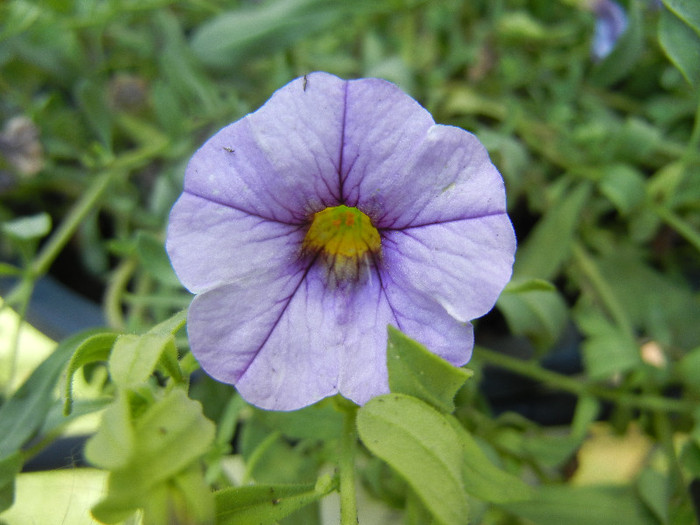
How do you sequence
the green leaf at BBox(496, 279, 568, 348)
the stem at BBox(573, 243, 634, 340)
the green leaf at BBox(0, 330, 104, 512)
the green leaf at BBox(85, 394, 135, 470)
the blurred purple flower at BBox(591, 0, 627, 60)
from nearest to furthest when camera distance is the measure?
the green leaf at BBox(85, 394, 135, 470), the green leaf at BBox(0, 330, 104, 512), the green leaf at BBox(496, 279, 568, 348), the stem at BBox(573, 243, 634, 340), the blurred purple flower at BBox(591, 0, 627, 60)

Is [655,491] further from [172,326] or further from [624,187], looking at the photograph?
[172,326]

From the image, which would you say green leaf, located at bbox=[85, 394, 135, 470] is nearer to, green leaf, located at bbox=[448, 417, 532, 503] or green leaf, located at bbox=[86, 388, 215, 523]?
green leaf, located at bbox=[86, 388, 215, 523]

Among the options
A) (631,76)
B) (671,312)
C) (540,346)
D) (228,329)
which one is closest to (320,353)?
(228,329)

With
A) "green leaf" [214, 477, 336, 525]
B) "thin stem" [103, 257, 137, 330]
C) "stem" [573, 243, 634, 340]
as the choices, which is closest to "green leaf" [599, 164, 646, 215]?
"stem" [573, 243, 634, 340]

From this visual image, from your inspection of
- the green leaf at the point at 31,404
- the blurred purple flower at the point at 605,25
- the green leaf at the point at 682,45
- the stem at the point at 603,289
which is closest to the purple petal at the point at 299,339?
the green leaf at the point at 31,404

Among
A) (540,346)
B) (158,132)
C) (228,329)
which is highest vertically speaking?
(228,329)

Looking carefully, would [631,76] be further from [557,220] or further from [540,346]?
[540,346]
